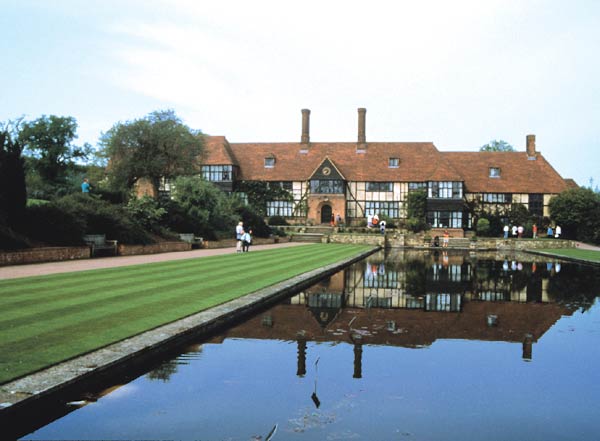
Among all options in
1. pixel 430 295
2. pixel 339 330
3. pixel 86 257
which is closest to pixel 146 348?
pixel 339 330

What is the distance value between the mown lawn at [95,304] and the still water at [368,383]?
3.12 ft

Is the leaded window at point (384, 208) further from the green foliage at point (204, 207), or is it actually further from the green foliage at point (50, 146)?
the green foliage at point (50, 146)

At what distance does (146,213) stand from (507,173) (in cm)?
4216

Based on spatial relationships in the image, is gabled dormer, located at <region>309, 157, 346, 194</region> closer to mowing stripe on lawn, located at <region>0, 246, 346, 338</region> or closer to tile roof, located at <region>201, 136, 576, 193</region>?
tile roof, located at <region>201, 136, 576, 193</region>

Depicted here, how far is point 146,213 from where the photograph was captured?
2792 centimetres

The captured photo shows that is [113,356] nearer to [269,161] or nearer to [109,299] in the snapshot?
[109,299]

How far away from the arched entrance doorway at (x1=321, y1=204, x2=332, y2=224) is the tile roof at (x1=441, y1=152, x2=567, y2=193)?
1337 cm

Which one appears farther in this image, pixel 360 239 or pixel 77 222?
pixel 360 239

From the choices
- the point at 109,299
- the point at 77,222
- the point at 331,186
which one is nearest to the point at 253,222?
the point at 331,186

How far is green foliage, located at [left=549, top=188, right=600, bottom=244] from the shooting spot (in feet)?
161

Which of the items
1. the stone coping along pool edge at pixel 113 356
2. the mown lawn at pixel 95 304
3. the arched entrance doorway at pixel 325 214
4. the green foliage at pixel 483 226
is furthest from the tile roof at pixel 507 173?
the stone coping along pool edge at pixel 113 356

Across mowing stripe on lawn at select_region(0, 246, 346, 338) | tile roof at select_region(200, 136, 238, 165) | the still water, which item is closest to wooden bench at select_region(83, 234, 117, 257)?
Result: mowing stripe on lawn at select_region(0, 246, 346, 338)

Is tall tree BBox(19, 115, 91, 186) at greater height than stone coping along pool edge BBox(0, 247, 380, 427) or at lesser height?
greater

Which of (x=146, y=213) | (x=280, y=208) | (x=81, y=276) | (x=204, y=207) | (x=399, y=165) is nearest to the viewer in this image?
(x=81, y=276)
